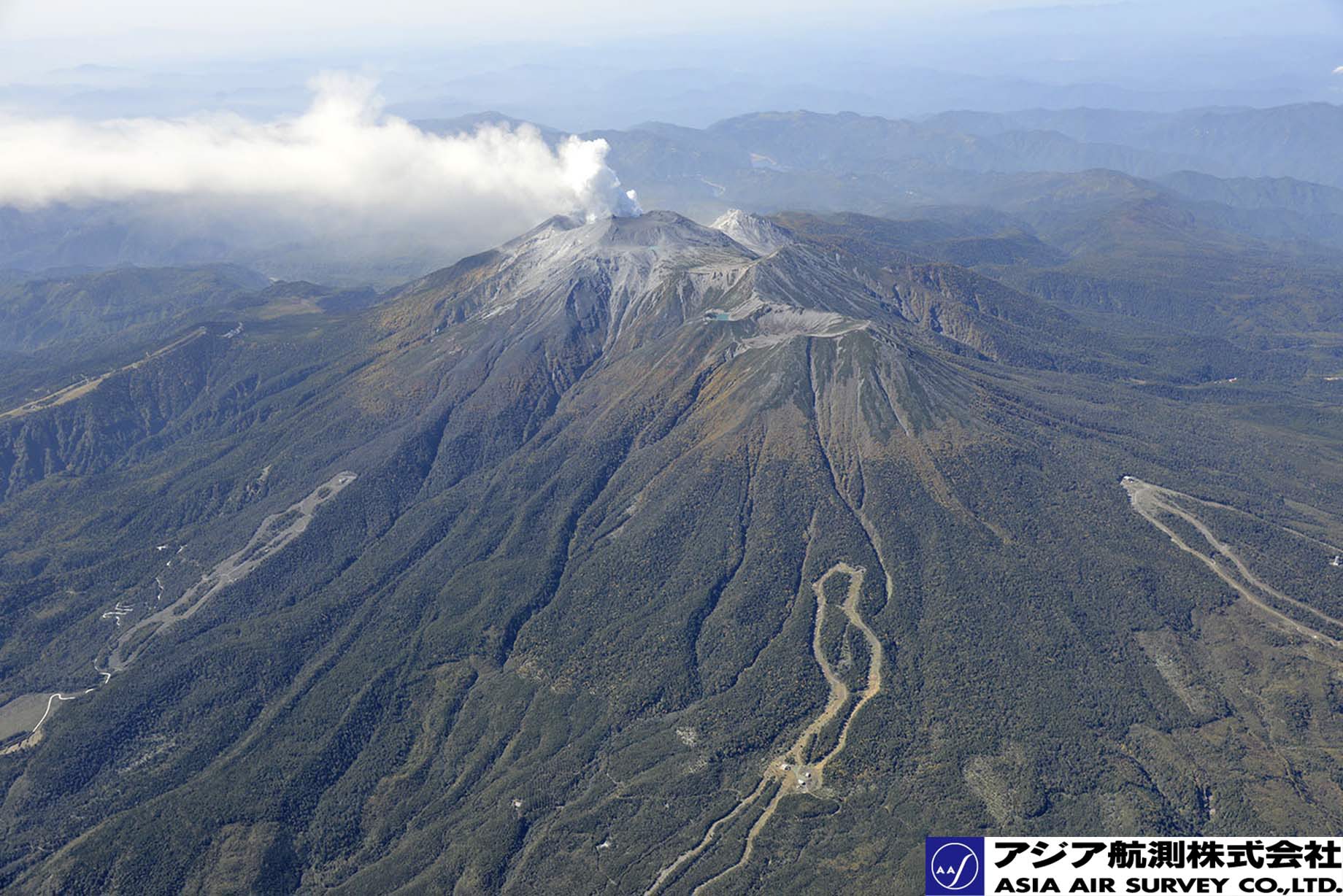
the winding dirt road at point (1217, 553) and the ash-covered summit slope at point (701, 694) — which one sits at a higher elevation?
the winding dirt road at point (1217, 553)

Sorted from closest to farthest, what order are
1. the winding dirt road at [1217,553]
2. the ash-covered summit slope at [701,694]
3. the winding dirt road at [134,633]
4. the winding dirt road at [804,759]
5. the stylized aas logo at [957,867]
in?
1. the stylized aas logo at [957,867]
2. the winding dirt road at [804,759]
3. the ash-covered summit slope at [701,694]
4. the winding dirt road at [1217,553]
5. the winding dirt road at [134,633]

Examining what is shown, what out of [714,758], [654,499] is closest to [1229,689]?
[714,758]

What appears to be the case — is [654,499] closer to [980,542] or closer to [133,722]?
[980,542]

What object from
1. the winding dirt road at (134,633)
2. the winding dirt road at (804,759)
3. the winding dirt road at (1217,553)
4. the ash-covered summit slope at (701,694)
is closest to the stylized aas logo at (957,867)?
the ash-covered summit slope at (701,694)

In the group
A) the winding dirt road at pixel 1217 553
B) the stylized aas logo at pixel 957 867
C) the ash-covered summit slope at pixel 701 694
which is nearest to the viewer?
the stylized aas logo at pixel 957 867

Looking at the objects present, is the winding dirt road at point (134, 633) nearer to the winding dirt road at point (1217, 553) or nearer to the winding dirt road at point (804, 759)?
the winding dirt road at point (804, 759)

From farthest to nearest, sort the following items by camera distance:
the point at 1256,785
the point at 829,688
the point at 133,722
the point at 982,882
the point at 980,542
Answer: the point at 980,542 < the point at 133,722 < the point at 829,688 < the point at 1256,785 < the point at 982,882
